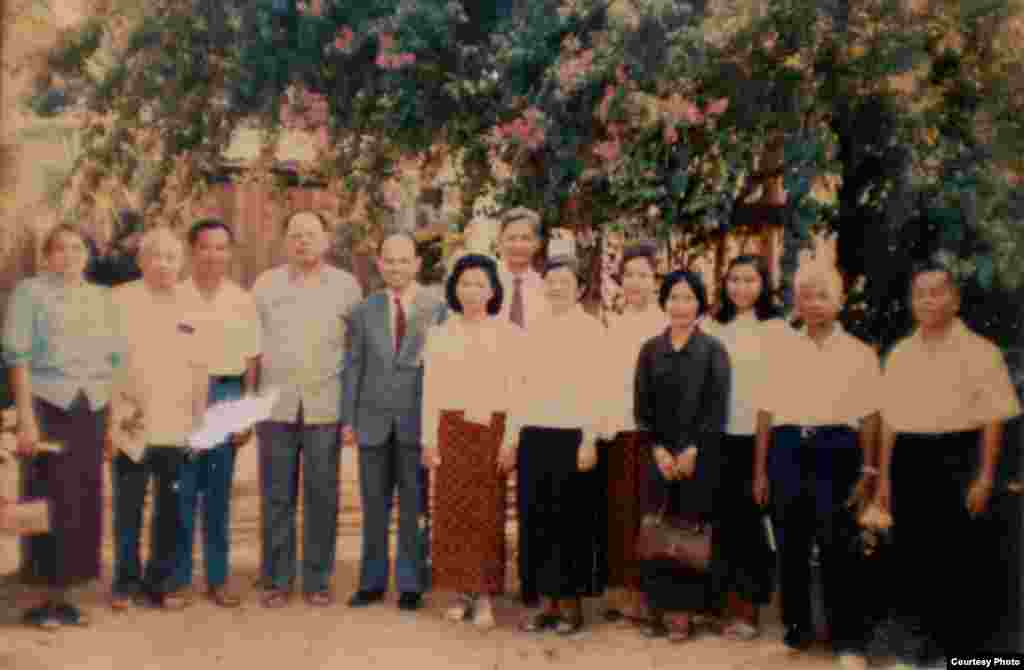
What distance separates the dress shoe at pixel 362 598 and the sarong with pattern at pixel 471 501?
32 cm

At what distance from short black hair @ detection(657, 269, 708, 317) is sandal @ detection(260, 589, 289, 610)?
1.99 metres

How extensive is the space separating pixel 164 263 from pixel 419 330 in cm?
106

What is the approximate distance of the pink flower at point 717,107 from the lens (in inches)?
188

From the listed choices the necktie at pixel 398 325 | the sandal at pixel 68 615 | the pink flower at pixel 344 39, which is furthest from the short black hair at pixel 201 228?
the sandal at pixel 68 615

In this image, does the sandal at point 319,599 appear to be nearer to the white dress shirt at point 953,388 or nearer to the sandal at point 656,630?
the sandal at point 656,630

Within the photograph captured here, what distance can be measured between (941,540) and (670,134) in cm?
185

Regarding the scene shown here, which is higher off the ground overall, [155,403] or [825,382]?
[825,382]

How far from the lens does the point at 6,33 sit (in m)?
4.82

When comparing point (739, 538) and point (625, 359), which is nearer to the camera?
point (739, 538)

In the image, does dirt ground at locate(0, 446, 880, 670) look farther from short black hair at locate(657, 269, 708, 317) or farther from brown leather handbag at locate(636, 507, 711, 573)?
short black hair at locate(657, 269, 708, 317)

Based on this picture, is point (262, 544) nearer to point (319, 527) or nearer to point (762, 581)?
point (319, 527)

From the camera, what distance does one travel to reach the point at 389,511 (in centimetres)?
505

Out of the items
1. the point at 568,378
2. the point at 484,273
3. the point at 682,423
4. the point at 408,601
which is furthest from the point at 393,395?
the point at 682,423

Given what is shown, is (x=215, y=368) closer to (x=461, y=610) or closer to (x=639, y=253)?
(x=461, y=610)
